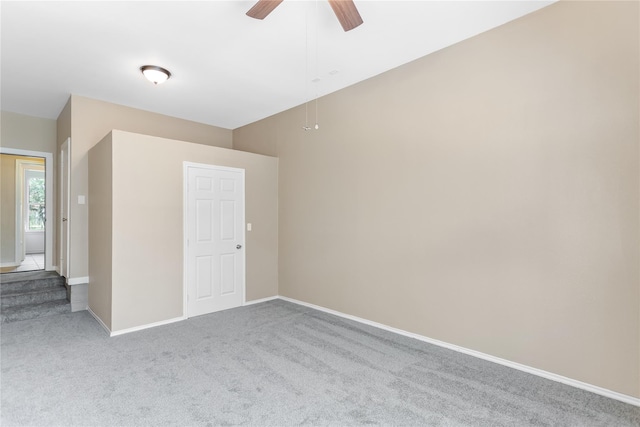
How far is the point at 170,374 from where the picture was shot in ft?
9.24

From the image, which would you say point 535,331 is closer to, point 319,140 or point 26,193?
point 319,140

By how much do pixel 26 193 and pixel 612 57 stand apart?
10.6 m

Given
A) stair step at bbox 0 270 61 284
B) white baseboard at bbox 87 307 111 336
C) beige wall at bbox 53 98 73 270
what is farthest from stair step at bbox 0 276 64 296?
white baseboard at bbox 87 307 111 336

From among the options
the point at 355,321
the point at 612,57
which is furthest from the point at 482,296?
the point at 612,57

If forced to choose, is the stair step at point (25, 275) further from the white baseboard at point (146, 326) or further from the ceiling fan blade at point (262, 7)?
the ceiling fan blade at point (262, 7)

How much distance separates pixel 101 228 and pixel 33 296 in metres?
1.70

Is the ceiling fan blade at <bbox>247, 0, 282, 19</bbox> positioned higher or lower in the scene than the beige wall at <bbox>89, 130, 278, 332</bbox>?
higher

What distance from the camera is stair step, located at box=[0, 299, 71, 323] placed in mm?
4266

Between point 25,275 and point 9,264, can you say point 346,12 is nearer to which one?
point 25,275

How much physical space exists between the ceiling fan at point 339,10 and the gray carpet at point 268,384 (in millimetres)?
2877

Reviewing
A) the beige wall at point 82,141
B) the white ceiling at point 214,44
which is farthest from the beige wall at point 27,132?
the beige wall at point 82,141

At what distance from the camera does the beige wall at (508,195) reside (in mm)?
2455

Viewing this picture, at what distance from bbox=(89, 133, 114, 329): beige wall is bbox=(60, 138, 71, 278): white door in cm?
49

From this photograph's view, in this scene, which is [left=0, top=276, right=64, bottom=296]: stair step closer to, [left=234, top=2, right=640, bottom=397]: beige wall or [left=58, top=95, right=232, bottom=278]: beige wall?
[left=58, top=95, right=232, bottom=278]: beige wall
